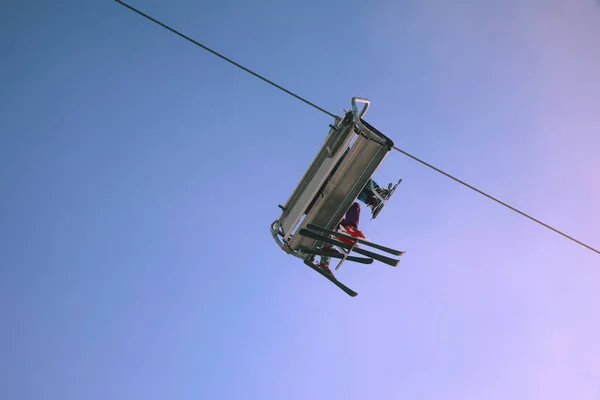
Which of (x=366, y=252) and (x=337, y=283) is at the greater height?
(x=366, y=252)

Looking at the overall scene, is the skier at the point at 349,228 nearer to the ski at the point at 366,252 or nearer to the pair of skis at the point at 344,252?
the pair of skis at the point at 344,252

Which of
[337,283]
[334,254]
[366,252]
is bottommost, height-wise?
[337,283]

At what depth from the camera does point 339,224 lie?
663 cm

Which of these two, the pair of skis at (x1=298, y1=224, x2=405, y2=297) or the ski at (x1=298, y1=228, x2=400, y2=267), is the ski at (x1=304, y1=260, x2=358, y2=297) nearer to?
the pair of skis at (x1=298, y1=224, x2=405, y2=297)

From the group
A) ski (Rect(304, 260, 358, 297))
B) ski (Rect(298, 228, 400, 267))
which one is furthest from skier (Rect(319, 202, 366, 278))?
ski (Rect(298, 228, 400, 267))

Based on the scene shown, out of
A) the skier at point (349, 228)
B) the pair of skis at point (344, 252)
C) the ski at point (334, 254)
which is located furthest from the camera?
the skier at point (349, 228)

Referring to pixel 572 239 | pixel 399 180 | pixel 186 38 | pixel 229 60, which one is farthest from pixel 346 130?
pixel 572 239

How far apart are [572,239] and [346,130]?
373 centimetres

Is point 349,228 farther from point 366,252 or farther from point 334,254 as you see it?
point 366,252

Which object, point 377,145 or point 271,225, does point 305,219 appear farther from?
point 377,145

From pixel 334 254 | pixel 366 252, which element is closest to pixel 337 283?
pixel 334 254

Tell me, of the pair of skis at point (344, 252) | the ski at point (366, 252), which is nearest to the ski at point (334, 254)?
the pair of skis at point (344, 252)

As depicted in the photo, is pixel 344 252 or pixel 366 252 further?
pixel 344 252

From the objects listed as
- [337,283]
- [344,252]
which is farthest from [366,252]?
[337,283]
